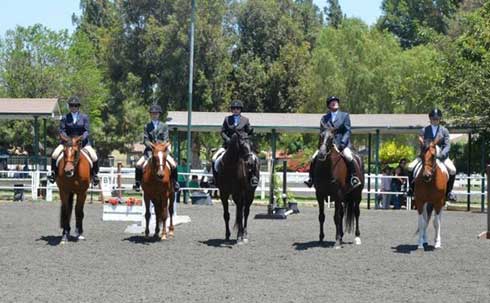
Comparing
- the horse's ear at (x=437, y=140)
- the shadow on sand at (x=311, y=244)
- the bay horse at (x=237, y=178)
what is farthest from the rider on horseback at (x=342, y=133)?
the horse's ear at (x=437, y=140)

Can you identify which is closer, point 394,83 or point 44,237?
point 44,237

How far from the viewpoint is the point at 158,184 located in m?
16.4

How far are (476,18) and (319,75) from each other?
2405 centimetres

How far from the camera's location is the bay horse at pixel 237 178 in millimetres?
15883

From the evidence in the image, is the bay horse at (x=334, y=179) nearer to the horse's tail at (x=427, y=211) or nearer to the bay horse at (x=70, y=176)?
the horse's tail at (x=427, y=211)

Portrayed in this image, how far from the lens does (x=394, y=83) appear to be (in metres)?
51.9

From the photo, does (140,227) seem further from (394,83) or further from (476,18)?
(394,83)

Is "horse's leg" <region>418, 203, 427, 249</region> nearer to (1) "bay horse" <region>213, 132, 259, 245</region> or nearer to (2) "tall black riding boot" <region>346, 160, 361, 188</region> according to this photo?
(2) "tall black riding boot" <region>346, 160, 361, 188</region>

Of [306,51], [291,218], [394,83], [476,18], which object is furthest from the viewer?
[306,51]

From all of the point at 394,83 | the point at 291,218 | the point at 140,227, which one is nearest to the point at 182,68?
the point at 394,83

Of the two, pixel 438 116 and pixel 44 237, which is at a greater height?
pixel 438 116

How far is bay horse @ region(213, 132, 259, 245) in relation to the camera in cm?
1588

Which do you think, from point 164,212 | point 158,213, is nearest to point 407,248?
point 164,212

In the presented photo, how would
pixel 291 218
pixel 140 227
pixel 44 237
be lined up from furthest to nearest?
pixel 291 218
pixel 140 227
pixel 44 237
